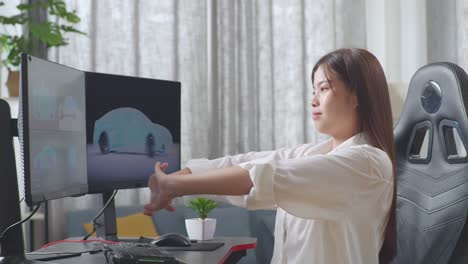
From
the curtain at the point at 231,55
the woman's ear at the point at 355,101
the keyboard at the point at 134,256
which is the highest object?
the curtain at the point at 231,55

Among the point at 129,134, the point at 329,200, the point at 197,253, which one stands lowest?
the point at 197,253

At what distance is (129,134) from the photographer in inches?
83.4

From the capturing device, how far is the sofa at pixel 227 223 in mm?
3836

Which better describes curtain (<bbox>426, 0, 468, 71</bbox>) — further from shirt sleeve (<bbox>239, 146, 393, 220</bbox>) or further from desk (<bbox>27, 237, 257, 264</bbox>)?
shirt sleeve (<bbox>239, 146, 393, 220</bbox>)

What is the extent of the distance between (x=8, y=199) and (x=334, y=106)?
79 centimetres

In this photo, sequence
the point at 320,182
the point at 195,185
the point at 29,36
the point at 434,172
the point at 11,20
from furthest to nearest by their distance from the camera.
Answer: the point at 29,36, the point at 11,20, the point at 434,172, the point at 320,182, the point at 195,185

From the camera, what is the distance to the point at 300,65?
4.49 metres

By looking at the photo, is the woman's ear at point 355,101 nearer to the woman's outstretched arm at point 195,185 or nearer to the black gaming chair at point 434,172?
the black gaming chair at point 434,172

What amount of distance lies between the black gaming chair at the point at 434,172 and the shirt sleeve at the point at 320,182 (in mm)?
165

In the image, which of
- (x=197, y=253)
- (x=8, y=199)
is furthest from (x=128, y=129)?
(x=8, y=199)

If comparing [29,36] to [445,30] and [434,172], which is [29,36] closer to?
[445,30]

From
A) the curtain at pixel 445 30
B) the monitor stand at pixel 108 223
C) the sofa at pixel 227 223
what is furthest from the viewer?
the curtain at pixel 445 30

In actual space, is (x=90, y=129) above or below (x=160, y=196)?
above

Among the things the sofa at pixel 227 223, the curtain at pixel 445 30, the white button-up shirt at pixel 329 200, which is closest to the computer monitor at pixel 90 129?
the white button-up shirt at pixel 329 200
